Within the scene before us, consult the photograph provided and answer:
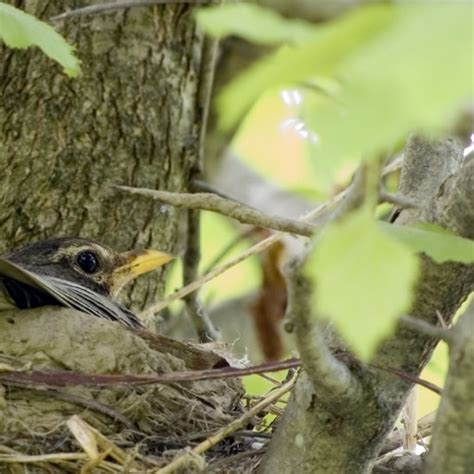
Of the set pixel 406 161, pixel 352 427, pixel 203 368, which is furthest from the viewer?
pixel 203 368

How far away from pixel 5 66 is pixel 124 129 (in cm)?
45

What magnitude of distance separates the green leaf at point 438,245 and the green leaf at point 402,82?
0.65 meters

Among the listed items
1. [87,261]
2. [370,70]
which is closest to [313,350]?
[370,70]

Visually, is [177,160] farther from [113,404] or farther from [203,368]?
[113,404]

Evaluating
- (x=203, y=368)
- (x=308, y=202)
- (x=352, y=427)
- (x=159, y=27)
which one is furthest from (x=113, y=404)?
(x=308, y=202)

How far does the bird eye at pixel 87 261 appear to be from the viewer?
3.58 metres

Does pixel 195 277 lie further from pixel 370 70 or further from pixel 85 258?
pixel 370 70

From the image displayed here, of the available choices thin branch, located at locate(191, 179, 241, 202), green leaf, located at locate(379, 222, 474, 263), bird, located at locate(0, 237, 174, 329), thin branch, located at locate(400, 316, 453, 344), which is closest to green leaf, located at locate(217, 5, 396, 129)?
green leaf, located at locate(379, 222, 474, 263)

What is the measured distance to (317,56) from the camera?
1076mm

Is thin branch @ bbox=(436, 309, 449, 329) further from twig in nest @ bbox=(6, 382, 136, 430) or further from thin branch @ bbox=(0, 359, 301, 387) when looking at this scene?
twig in nest @ bbox=(6, 382, 136, 430)

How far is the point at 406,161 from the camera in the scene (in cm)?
264

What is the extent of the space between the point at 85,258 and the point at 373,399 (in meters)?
1.62

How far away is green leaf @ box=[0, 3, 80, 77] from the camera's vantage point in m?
2.29

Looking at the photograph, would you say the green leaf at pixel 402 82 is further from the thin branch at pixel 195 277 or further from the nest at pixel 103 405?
the thin branch at pixel 195 277
